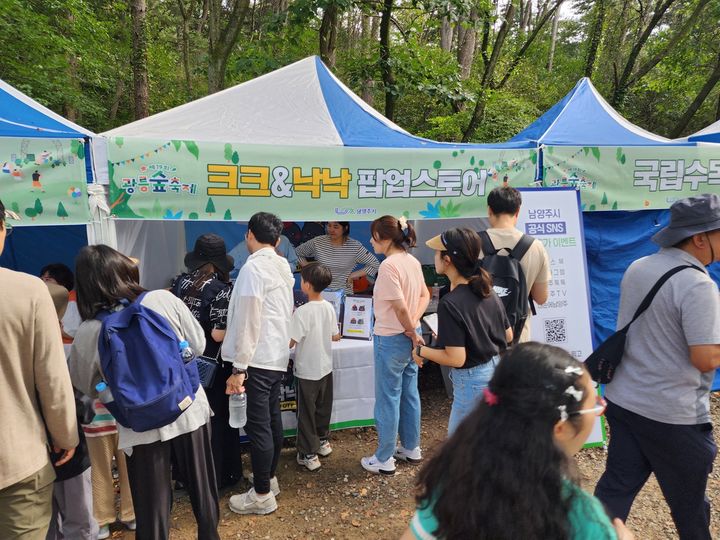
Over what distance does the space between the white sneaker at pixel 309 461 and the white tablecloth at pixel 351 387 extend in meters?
0.26

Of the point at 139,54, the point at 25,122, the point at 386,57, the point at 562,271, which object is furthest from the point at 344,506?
the point at 139,54

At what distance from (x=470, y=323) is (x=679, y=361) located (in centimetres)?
75

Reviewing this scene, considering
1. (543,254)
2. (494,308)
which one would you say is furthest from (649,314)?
(543,254)

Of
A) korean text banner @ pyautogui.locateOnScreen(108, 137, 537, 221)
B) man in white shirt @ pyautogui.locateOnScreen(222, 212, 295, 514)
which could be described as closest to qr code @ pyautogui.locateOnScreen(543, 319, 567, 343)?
korean text banner @ pyautogui.locateOnScreen(108, 137, 537, 221)

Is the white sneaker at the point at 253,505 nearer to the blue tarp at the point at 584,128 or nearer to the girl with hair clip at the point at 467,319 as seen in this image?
the girl with hair clip at the point at 467,319

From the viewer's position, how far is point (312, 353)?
110 inches

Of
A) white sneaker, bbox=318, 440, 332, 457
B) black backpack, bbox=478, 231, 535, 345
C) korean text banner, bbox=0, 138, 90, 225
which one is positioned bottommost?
white sneaker, bbox=318, 440, 332, 457

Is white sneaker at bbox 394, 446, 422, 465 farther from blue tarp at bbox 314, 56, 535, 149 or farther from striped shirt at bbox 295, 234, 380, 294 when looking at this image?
blue tarp at bbox 314, 56, 535, 149

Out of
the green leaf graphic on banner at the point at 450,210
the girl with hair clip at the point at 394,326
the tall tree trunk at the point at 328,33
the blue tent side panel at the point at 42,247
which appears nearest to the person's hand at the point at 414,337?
the girl with hair clip at the point at 394,326

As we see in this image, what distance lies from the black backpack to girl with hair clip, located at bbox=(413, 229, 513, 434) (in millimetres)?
322

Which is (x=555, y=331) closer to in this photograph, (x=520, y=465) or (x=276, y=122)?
(x=276, y=122)

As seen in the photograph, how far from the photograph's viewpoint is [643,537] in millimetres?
2375

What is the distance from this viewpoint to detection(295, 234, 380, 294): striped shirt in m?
3.91

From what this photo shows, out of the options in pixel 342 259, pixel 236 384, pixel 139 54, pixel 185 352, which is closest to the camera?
pixel 185 352
